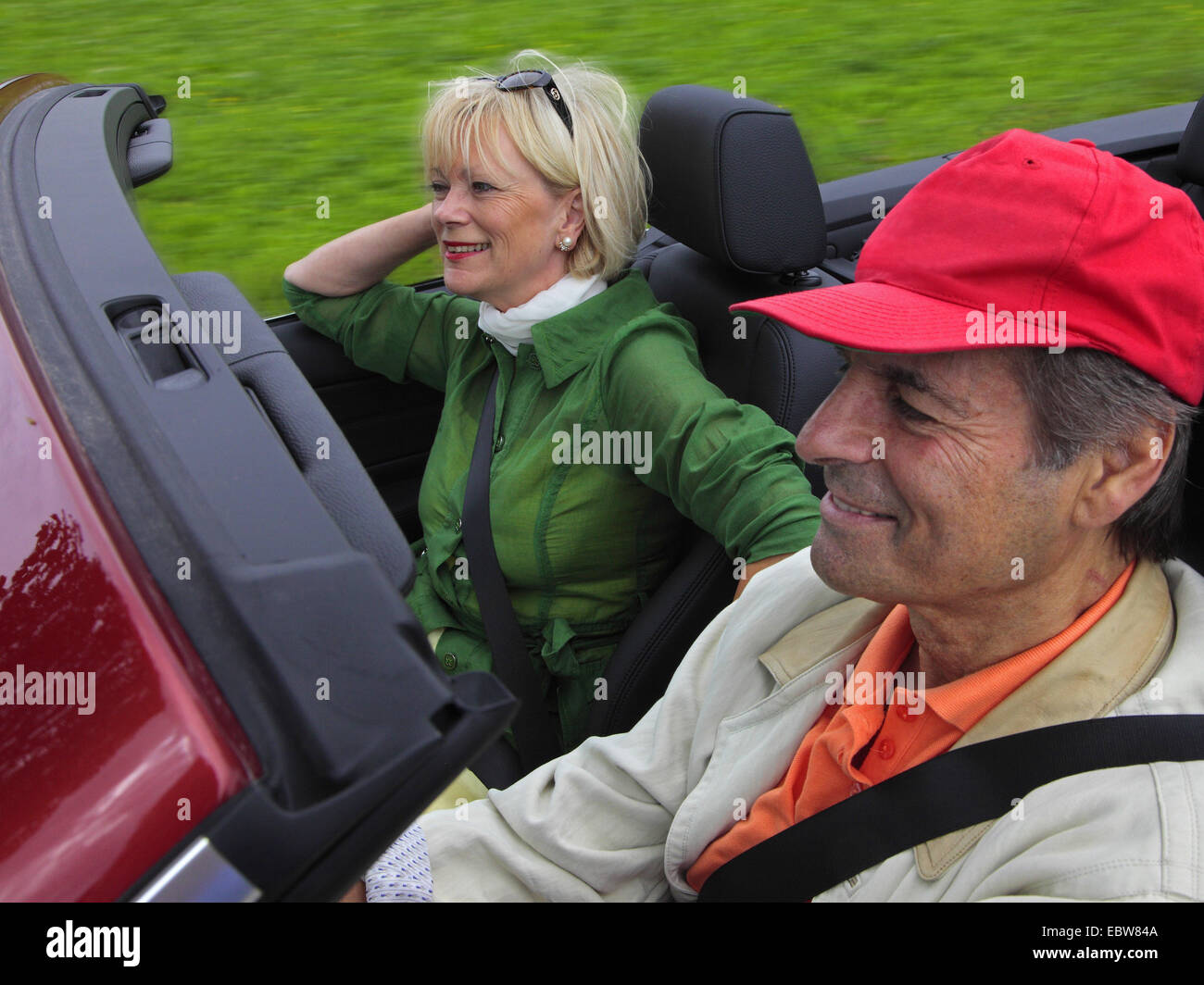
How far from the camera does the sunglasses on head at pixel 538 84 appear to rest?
A: 7.81 feet

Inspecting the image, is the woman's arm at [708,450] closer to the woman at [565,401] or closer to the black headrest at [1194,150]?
the woman at [565,401]

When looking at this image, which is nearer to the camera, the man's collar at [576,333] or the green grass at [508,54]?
the man's collar at [576,333]

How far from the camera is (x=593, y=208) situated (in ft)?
7.97

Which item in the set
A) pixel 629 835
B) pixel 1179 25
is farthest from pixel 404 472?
pixel 1179 25

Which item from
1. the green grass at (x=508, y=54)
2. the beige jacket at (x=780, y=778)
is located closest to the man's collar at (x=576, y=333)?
the beige jacket at (x=780, y=778)

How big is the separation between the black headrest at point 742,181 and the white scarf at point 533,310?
0.75 feet

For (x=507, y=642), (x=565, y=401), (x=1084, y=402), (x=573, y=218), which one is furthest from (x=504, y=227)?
(x=1084, y=402)

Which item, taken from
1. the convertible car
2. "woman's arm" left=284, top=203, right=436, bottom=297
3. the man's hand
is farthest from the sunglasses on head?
the convertible car

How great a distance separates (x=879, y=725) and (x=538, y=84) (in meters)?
1.48

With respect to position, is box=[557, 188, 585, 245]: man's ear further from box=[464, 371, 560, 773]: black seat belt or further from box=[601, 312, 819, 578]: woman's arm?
box=[464, 371, 560, 773]: black seat belt

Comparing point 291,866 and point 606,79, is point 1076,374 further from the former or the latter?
point 606,79

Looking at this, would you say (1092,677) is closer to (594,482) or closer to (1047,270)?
(1047,270)

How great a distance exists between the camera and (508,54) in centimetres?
462
